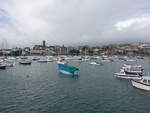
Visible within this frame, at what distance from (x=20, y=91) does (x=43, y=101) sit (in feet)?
25.9

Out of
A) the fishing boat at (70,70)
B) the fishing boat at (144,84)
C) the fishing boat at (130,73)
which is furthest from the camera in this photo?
the fishing boat at (70,70)

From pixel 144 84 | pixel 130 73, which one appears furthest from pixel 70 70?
pixel 144 84

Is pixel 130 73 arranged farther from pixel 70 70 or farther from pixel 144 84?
pixel 70 70

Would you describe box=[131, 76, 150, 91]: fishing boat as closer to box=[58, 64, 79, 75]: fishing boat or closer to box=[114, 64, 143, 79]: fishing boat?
box=[114, 64, 143, 79]: fishing boat

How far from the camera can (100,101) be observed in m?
22.4

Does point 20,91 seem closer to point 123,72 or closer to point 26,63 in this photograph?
point 123,72

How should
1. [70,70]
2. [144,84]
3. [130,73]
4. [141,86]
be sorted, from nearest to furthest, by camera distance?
[144,84] < [141,86] < [130,73] < [70,70]

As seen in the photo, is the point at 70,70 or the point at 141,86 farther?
the point at 70,70

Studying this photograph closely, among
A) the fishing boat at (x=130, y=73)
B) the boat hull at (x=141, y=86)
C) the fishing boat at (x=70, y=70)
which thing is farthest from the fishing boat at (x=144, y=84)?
the fishing boat at (x=70, y=70)

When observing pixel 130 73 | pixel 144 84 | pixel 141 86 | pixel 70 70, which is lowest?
pixel 141 86

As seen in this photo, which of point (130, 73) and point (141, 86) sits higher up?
point (130, 73)

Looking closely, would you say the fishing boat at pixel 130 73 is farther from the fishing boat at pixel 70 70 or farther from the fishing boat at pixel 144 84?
the fishing boat at pixel 144 84

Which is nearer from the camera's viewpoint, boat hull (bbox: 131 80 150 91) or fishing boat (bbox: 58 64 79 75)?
boat hull (bbox: 131 80 150 91)

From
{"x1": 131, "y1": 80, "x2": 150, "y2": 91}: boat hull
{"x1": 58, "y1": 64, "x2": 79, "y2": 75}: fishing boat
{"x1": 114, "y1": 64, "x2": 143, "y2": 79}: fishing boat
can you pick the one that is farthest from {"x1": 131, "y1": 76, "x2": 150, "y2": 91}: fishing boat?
{"x1": 58, "y1": 64, "x2": 79, "y2": 75}: fishing boat
